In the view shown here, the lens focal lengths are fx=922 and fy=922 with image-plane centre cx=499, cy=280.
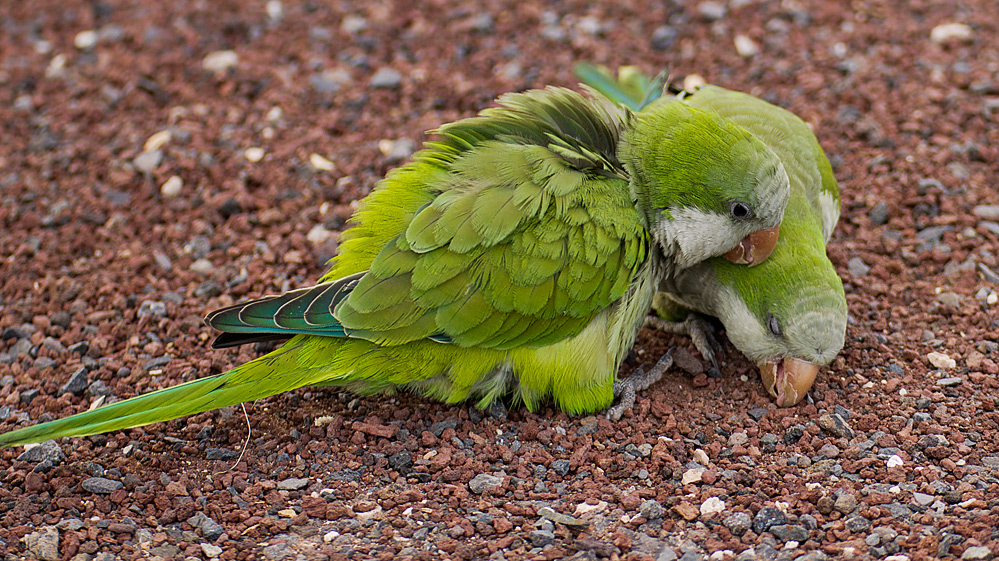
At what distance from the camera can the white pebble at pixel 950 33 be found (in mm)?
6332

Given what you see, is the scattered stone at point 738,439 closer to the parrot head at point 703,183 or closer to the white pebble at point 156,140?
the parrot head at point 703,183

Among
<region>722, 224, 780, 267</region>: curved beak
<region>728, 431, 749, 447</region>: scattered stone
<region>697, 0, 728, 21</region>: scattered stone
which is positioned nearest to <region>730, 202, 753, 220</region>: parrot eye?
<region>722, 224, 780, 267</region>: curved beak

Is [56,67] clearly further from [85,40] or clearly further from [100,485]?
[100,485]

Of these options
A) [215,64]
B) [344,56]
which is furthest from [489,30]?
[215,64]

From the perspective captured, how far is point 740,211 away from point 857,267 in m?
1.26

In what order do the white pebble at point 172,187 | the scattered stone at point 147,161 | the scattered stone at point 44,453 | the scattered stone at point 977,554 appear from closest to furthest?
the scattered stone at point 977,554 < the scattered stone at point 44,453 < the white pebble at point 172,187 < the scattered stone at point 147,161

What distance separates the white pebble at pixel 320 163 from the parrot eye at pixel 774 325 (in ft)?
8.99

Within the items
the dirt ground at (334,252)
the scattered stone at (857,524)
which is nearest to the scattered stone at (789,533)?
the dirt ground at (334,252)

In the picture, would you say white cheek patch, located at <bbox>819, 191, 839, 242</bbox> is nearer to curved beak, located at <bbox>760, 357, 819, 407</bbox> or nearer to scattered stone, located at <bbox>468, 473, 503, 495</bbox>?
curved beak, located at <bbox>760, 357, 819, 407</bbox>

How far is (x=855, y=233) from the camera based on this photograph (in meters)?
5.09

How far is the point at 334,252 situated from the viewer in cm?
494

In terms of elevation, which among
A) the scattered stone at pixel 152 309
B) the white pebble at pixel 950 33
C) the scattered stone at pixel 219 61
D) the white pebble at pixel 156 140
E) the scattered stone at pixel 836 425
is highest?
the scattered stone at pixel 219 61

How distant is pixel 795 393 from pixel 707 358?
521 millimetres

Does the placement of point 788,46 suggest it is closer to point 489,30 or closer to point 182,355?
point 489,30
